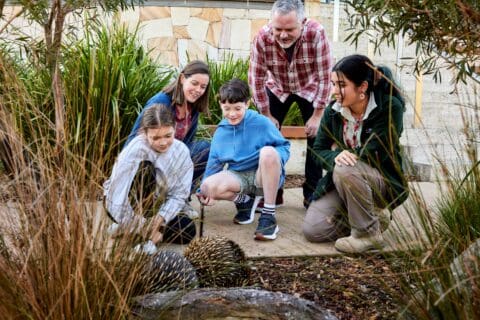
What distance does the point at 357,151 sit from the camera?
4.12m

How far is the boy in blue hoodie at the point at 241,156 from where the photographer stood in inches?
178

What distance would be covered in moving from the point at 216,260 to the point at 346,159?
1.12 metres

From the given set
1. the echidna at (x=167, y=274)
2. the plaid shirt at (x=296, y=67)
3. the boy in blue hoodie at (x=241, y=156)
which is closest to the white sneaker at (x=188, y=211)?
the boy in blue hoodie at (x=241, y=156)

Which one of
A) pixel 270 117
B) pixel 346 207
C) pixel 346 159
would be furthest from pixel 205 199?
pixel 270 117

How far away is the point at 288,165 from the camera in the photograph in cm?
683

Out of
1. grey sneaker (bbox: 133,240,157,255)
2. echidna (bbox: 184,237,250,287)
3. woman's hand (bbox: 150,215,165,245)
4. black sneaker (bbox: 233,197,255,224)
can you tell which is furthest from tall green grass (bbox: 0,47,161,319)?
black sneaker (bbox: 233,197,255,224)

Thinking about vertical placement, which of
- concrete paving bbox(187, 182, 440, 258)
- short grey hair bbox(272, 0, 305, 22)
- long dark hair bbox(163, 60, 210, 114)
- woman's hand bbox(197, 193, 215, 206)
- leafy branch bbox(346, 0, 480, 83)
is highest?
short grey hair bbox(272, 0, 305, 22)

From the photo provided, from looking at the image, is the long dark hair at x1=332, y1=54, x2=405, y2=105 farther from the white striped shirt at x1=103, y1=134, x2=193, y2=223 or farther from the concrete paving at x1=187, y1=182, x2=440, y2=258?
the white striped shirt at x1=103, y1=134, x2=193, y2=223

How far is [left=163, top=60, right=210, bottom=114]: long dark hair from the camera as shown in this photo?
4.70m

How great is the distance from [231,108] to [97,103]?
1469 millimetres

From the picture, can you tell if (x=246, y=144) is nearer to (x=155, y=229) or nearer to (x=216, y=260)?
(x=216, y=260)

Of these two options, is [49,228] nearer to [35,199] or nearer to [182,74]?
[35,199]

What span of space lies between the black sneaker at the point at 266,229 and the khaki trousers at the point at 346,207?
200mm

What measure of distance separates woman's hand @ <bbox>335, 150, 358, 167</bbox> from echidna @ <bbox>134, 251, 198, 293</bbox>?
1.30 meters
